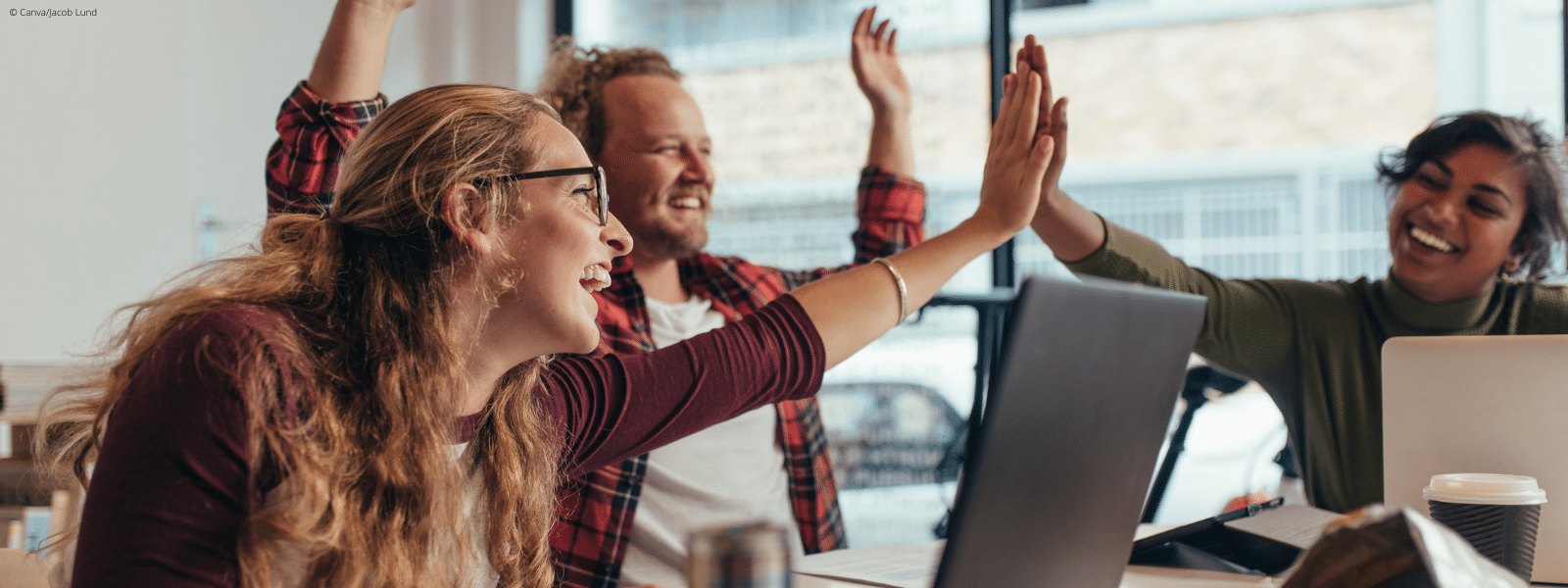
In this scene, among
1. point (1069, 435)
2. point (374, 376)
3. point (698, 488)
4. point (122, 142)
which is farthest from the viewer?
point (122, 142)

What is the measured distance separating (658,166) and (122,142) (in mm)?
1581

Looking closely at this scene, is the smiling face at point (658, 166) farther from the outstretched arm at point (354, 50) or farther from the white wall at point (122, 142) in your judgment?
the white wall at point (122, 142)

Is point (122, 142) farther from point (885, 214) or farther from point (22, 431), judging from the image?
point (885, 214)

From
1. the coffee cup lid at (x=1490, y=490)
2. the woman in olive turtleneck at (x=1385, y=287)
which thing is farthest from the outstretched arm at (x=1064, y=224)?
the coffee cup lid at (x=1490, y=490)

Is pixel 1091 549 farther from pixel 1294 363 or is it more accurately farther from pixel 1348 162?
pixel 1348 162

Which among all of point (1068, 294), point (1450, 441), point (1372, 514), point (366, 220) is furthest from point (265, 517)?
point (1450, 441)

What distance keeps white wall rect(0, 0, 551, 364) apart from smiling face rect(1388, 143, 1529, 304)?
2.14 metres

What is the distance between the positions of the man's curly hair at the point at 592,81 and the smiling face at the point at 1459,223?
1294 mm

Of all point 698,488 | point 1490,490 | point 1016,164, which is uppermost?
point 1016,164

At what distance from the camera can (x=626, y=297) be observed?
172 cm

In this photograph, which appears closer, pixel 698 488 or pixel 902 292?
pixel 902 292

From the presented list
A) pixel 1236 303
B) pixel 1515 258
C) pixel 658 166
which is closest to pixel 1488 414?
pixel 1236 303

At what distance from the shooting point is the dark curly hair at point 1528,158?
5.54ft

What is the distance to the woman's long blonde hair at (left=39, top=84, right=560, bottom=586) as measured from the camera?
2.64ft
